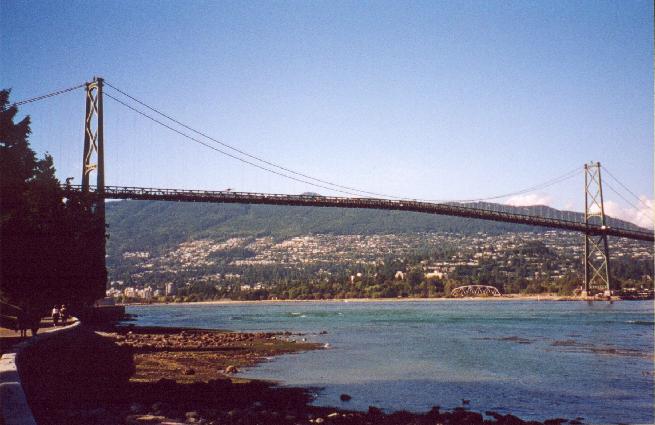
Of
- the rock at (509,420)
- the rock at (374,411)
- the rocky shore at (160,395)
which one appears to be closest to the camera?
the rocky shore at (160,395)

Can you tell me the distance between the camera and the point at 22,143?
69.6 feet

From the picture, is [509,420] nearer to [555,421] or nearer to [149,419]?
[555,421]

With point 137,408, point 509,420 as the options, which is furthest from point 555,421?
point 137,408

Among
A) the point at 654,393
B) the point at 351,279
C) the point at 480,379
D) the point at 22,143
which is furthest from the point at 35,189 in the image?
the point at 351,279

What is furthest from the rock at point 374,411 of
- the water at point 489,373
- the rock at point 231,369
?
the rock at point 231,369

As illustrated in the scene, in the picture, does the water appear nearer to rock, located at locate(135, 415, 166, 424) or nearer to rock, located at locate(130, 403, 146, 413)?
rock, located at locate(130, 403, 146, 413)

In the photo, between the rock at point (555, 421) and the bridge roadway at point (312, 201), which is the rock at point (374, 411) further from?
the bridge roadway at point (312, 201)

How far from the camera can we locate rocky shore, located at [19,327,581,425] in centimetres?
1070

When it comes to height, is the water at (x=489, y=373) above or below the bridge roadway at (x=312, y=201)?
below

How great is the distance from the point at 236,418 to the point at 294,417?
3.58 ft

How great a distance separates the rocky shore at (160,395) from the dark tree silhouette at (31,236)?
6.58 feet

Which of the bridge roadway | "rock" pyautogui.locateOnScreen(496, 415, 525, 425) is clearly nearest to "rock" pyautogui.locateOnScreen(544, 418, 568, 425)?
"rock" pyautogui.locateOnScreen(496, 415, 525, 425)

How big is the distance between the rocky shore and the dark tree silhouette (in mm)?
2007

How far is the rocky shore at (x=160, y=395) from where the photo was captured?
10703mm
